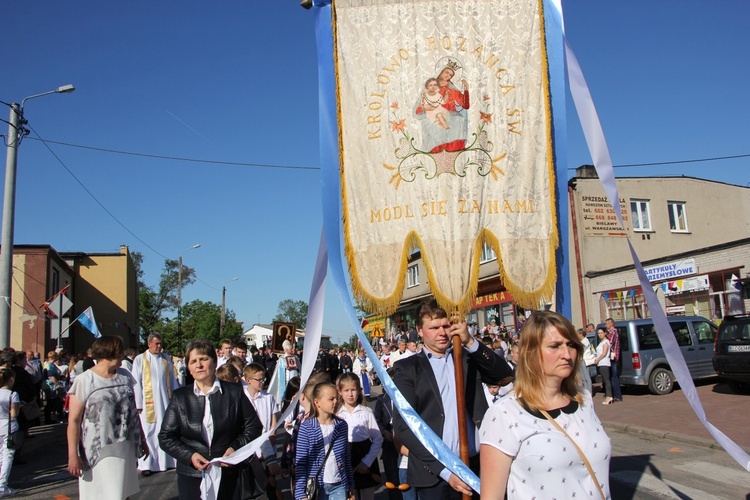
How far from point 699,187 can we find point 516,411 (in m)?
29.4

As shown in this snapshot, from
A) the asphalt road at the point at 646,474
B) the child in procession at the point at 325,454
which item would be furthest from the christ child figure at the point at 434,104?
the asphalt road at the point at 646,474

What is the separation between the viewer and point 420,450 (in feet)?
12.0

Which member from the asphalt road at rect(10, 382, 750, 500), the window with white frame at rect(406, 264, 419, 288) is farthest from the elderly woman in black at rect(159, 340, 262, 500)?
the window with white frame at rect(406, 264, 419, 288)

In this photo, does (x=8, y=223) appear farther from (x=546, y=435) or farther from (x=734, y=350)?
(x=734, y=350)

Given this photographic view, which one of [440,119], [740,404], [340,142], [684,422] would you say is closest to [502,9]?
[440,119]

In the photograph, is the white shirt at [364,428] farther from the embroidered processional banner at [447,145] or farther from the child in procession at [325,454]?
the embroidered processional banner at [447,145]

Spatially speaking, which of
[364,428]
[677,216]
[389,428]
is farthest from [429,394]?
[677,216]

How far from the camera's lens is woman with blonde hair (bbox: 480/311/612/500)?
2396 mm

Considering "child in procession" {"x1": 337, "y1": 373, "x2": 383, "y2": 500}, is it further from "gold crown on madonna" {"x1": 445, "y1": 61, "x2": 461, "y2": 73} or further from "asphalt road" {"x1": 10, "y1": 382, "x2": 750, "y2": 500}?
"gold crown on madonna" {"x1": 445, "y1": 61, "x2": 461, "y2": 73}

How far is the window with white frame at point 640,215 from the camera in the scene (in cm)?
2623

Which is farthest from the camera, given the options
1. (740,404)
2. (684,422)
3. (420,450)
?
(740,404)

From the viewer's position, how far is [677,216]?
27359 millimetres

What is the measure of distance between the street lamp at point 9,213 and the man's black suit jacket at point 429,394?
11.7 meters

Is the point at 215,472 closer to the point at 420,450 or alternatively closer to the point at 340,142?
the point at 420,450
